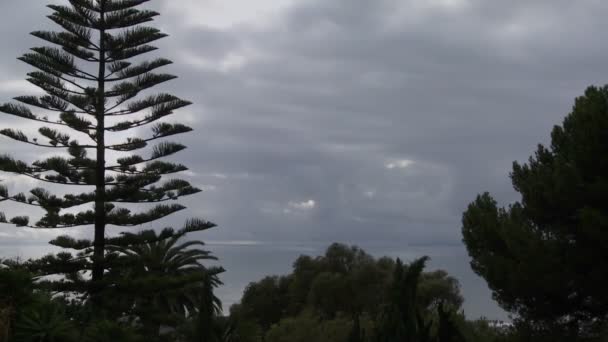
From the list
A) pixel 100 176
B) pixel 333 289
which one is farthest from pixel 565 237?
pixel 333 289

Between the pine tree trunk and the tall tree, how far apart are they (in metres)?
9.99

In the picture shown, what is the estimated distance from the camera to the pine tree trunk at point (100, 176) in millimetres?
18312

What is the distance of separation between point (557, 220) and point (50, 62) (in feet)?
43.3

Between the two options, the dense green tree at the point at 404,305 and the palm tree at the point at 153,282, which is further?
the palm tree at the point at 153,282

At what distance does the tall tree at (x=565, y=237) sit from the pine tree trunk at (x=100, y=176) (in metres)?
9.99

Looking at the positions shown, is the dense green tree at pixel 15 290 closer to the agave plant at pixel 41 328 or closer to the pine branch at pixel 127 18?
the agave plant at pixel 41 328

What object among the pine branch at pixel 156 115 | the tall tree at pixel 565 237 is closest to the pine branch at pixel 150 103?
the pine branch at pixel 156 115

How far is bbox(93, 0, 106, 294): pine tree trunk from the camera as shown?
721 inches

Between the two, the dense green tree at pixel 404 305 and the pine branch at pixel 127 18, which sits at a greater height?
the pine branch at pixel 127 18

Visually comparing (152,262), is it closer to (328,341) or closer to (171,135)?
(171,135)

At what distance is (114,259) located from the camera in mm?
18500

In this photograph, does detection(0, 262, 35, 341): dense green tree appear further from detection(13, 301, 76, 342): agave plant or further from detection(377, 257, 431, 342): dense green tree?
detection(377, 257, 431, 342): dense green tree

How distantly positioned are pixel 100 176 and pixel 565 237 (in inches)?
469

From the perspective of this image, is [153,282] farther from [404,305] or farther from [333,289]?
[333,289]
